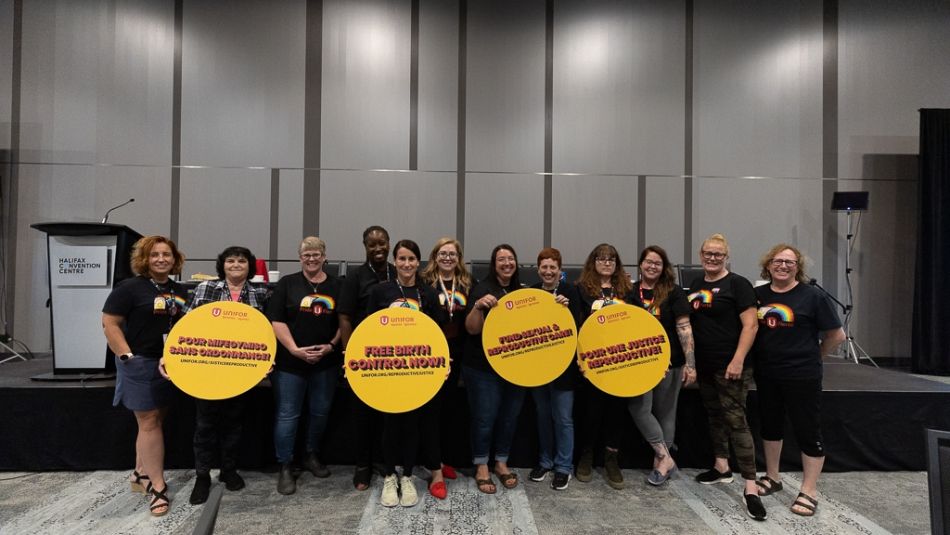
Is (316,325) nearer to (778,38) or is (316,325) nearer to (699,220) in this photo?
(699,220)

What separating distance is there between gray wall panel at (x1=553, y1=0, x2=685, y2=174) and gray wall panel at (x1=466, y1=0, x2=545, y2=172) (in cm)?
34

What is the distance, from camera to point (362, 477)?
2318mm

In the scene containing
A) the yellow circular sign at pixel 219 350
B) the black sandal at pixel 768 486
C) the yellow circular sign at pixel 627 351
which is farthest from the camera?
the black sandal at pixel 768 486

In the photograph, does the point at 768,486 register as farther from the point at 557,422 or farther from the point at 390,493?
the point at 390,493

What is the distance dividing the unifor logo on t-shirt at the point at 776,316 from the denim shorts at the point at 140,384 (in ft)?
9.80

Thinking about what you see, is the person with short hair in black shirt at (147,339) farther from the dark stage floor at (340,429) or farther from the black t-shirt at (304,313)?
the black t-shirt at (304,313)

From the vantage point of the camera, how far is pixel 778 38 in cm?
556

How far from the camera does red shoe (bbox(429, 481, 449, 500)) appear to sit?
7.25ft

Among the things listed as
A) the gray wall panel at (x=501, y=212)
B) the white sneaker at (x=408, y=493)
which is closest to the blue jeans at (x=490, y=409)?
the white sneaker at (x=408, y=493)

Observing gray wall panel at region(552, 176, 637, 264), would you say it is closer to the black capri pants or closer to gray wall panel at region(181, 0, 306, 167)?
gray wall panel at region(181, 0, 306, 167)

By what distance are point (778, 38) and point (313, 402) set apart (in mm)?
6864

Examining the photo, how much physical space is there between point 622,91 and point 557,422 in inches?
186

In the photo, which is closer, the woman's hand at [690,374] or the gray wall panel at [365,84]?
the woman's hand at [690,374]

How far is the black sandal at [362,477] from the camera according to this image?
231 centimetres
